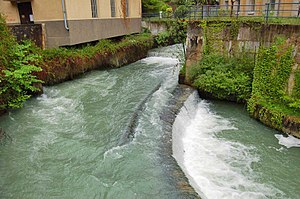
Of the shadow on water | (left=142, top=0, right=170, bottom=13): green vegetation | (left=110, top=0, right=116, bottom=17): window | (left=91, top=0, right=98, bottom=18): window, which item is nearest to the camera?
the shadow on water

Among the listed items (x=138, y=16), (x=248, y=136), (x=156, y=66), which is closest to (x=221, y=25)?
(x=248, y=136)

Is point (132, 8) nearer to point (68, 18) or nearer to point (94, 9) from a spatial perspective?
point (94, 9)

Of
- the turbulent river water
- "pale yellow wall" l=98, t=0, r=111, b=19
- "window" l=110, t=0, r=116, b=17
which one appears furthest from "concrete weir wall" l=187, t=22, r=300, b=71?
"window" l=110, t=0, r=116, b=17

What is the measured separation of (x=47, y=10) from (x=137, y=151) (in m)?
11.0

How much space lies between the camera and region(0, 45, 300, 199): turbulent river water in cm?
609

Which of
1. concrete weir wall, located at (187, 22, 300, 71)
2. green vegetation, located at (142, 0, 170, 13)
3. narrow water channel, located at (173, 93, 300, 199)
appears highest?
green vegetation, located at (142, 0, 170, 13)

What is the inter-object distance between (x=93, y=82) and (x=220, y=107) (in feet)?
22.5

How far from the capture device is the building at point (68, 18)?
14.1m

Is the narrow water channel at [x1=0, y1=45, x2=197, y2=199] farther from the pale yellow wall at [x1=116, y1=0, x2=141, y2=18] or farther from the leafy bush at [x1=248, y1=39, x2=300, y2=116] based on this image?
the pale yellow wall at [x1=116, y1=0, x2=141, y2=18]

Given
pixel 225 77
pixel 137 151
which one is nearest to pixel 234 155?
pixel 137 151

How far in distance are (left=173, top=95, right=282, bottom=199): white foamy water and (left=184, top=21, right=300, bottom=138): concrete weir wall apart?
1.66 m

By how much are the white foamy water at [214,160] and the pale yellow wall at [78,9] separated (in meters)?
8.83

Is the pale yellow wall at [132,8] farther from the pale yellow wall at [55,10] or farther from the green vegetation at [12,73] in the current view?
the green vegetation at [12,73]

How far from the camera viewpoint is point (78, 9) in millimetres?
15008
